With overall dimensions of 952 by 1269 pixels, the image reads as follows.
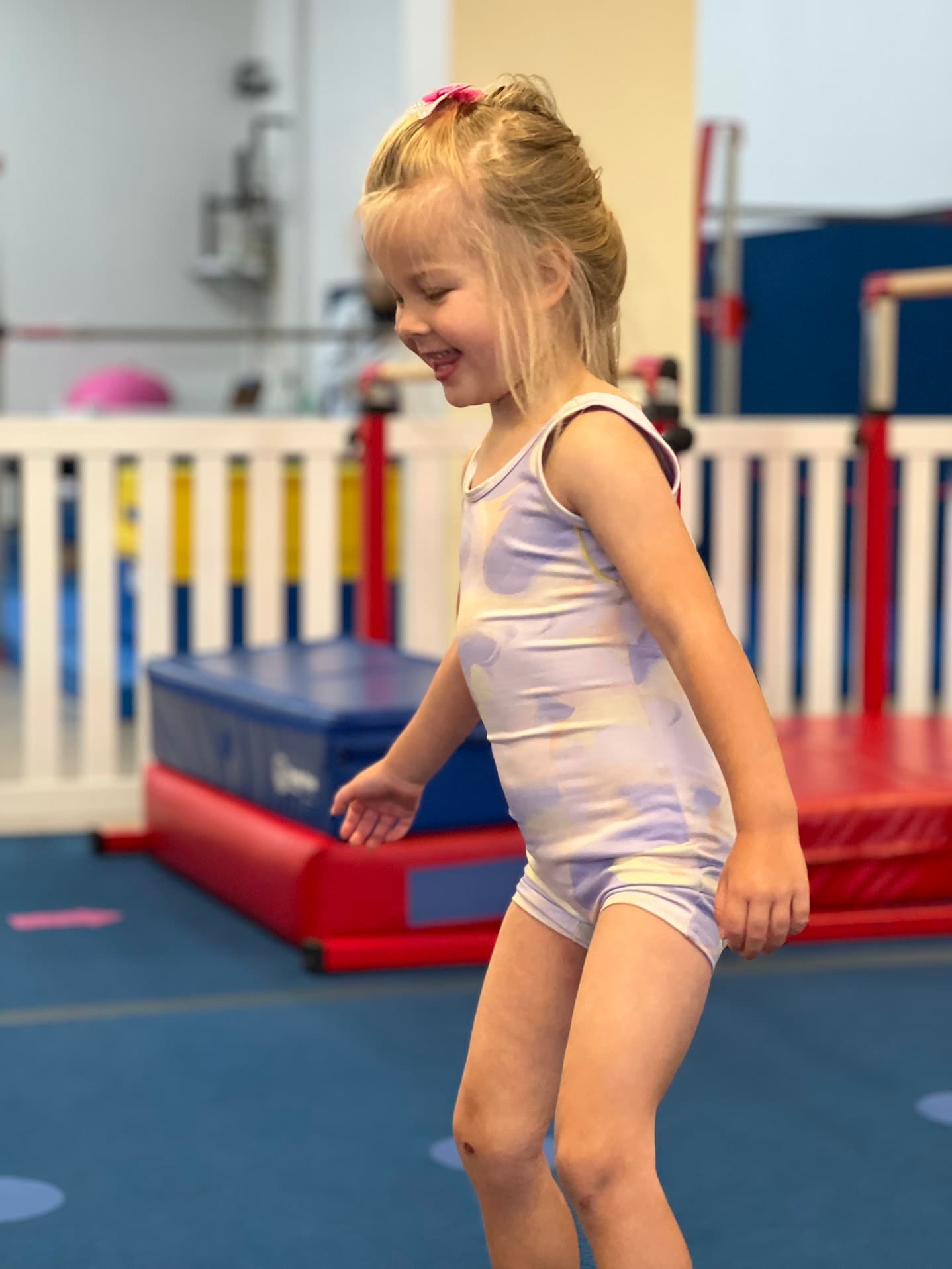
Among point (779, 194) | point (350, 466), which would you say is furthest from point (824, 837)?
point (779, 194)

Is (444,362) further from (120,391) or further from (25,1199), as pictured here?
(120,391)

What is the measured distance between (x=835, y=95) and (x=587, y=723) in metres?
5.76

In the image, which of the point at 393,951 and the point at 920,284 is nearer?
the point at 393,951

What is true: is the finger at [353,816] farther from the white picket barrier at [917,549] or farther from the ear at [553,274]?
the white picket barrier at [917,549]

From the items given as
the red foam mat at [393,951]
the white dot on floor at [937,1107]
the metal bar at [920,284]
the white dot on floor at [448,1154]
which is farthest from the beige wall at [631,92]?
the white dot on floor at [448,1154]

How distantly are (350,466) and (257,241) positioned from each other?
5.54 m

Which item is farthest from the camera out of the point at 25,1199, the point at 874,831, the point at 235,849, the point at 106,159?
the point at 106,159

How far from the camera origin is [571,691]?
1.08 metres

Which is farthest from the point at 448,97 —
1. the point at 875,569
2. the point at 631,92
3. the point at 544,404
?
the point at 631,92

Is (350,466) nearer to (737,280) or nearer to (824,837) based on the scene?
(824,837)

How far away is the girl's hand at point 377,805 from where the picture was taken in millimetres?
1271

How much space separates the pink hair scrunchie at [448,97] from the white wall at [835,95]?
509 cm

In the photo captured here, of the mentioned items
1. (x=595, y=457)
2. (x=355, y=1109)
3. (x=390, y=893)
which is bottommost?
(x=355, y=1109)

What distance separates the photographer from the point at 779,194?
21.6 ft
